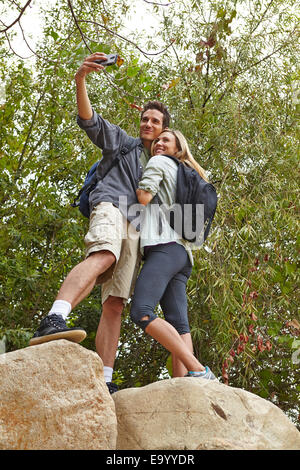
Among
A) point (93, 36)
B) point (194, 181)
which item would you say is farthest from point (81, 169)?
point (194, 181)

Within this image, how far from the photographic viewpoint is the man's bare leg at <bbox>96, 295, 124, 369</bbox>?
2.69 m

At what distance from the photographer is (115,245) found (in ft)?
8.36

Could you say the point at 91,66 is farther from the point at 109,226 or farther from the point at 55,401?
the point at 55,401

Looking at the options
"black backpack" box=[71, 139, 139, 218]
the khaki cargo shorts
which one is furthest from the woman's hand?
"black backpack" box=[71, 139, 139, 218]

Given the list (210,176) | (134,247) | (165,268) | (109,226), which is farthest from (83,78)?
(210,176)

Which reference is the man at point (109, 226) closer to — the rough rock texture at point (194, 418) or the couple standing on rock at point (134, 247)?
the couple standing on rock at point (134, 247)

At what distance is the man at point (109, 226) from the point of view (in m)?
2.48

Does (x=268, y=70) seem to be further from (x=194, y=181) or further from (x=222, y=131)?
(x=194, y=181)

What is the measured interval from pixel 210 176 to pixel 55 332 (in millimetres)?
2804

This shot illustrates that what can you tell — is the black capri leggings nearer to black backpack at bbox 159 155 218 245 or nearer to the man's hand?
black backpack at bbox 159 155 218 245

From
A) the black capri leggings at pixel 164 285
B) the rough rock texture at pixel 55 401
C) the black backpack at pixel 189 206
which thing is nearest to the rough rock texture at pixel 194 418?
the rough rock texture at pixel 55 401

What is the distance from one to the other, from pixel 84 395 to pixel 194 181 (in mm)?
1114

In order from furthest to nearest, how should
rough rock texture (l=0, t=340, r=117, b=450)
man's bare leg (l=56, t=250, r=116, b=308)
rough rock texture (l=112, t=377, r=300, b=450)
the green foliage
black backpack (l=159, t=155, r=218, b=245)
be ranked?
1. the green foliage
2. black backpack (l=159, t=155, r=218, b=245)
3. man's bare leg (l=56, t=250, r=116, b=308)
4. rough rock texture (l=112, t=377, r=300, b=450)
5. rough rock texture (l=0, t=340, r=117, b=450)

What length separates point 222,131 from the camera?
4.52 metres
